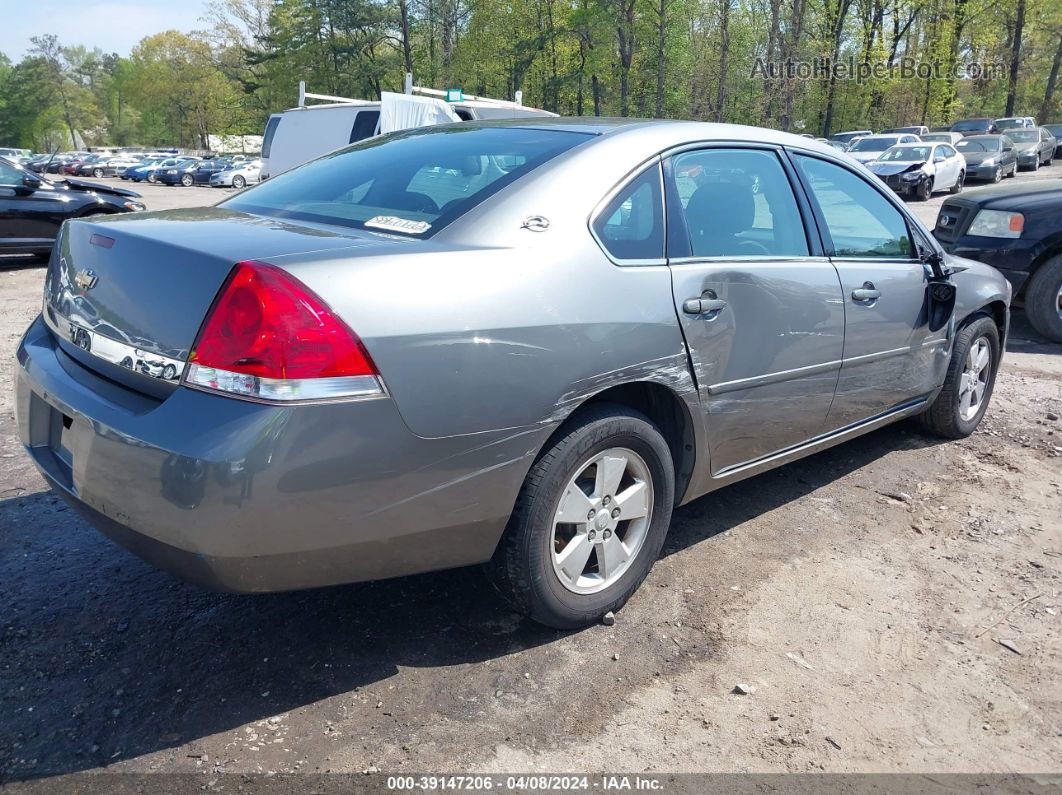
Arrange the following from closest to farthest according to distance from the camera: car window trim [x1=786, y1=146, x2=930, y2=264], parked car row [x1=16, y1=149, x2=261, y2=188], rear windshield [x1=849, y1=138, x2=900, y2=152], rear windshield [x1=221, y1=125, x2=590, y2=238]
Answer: rear windshield [x1=221, y1=125, x2=590, y2=238] < car window trim [x1=786, y1=146, x2=930, y2=264] < rear windshield [x1=849, y1=138, x2=900, y2=152] < parked car row [x1=16, y1=149, x2=261, y2=188]

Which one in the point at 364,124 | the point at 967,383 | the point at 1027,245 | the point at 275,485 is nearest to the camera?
the point at 275,485

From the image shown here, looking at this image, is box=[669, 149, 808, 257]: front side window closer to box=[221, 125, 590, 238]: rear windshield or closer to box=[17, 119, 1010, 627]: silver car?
box=[17, 119, 1010, 627]: silver car

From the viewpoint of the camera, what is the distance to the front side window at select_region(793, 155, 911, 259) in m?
3.70

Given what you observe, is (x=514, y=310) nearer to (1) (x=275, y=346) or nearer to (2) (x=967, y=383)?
(1) (x=275, y=346)

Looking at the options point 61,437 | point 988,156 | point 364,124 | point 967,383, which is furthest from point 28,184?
point 988,156

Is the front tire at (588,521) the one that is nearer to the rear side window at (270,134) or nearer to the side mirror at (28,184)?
the side mirror at (28,184)

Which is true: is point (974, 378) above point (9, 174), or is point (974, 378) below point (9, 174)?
below

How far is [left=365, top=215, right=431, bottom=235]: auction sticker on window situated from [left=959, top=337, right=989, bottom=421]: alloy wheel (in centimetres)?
343

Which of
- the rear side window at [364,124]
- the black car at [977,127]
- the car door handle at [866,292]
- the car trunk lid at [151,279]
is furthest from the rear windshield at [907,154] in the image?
the car trunk lid at [151,279]

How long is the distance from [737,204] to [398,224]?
56.2 inches

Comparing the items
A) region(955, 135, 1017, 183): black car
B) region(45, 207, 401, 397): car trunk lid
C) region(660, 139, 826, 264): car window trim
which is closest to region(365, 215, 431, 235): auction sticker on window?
region(45, 207, 401, 397): car trunk lid

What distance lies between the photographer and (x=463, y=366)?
2.29 m

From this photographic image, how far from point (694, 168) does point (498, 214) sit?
3.22 ft

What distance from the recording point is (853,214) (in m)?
3.88
